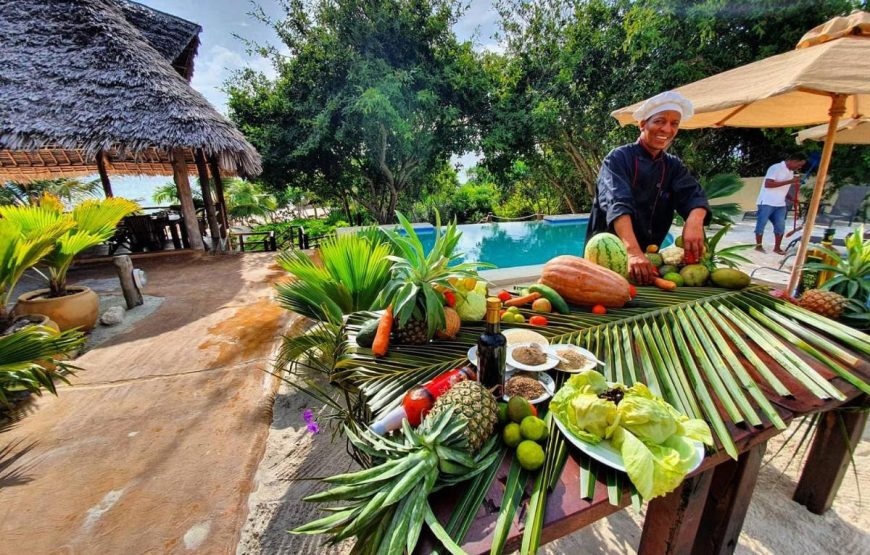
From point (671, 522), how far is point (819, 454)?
5.30 feet

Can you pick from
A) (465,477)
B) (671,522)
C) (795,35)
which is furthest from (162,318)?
(795,35)

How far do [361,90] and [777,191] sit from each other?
33.9 feet

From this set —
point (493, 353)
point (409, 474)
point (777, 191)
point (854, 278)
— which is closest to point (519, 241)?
point (777, 191)

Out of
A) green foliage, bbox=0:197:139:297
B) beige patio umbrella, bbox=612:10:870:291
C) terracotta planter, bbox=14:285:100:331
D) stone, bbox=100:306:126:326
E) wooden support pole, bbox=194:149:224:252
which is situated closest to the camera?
beige patio umbrella, bbox=612:10:870:291

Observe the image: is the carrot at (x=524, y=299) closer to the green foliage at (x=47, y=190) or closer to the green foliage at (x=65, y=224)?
the green foliage at (x=65, y=224)

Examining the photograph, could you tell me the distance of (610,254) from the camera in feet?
6.88

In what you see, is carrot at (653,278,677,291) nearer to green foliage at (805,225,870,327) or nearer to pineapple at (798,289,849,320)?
pineapple at (798,289,849,320)

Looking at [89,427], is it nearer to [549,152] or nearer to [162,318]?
[162,318]

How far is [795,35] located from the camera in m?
8.80

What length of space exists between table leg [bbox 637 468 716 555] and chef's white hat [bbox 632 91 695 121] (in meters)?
2.25

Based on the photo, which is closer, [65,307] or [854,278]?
[854,278]

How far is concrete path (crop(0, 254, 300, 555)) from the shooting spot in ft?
6.15

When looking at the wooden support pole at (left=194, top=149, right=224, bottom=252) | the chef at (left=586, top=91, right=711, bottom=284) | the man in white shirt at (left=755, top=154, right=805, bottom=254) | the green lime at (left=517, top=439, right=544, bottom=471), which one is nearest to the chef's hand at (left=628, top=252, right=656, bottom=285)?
the chef at (left=586, top=91, right=711, bottom=284)

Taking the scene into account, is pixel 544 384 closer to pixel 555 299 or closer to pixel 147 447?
pixel 555 299
